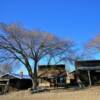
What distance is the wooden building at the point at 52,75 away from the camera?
5428 centimetres

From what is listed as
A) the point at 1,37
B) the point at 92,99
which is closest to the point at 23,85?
the point at 1,37

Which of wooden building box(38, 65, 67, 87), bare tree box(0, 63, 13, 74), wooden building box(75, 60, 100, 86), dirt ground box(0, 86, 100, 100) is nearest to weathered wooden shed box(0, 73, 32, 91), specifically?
bare tree box(0, 63, 13, 74)

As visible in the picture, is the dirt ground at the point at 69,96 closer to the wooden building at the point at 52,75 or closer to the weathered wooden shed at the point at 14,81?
the wooden building at the point at 52,75

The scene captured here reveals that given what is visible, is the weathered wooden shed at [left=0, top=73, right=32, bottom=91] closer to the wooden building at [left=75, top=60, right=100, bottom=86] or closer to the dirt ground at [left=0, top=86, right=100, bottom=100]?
the wooden building at [left=75, top=60, right=100, bottom=86]

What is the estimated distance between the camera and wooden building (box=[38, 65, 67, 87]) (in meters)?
54.3

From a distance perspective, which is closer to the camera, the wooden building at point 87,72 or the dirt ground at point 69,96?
the dirt ground at point 69,96

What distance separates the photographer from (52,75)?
5434 centimetres

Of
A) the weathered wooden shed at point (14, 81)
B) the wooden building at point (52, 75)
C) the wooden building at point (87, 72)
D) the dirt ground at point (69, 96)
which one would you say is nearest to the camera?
the dirt ground at point (69, 96)

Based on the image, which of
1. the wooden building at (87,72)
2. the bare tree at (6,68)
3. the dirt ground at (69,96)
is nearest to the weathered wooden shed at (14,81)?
the bare tree at (6,68)

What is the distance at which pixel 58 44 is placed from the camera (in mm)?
50344

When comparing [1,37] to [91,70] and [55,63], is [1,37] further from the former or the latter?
[91,70]

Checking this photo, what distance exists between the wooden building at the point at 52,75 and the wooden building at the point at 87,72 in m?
4.32

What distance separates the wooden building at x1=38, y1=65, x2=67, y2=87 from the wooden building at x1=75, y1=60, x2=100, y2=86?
4.32 m

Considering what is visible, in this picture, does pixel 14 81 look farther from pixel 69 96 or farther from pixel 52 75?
pixel 69 96
